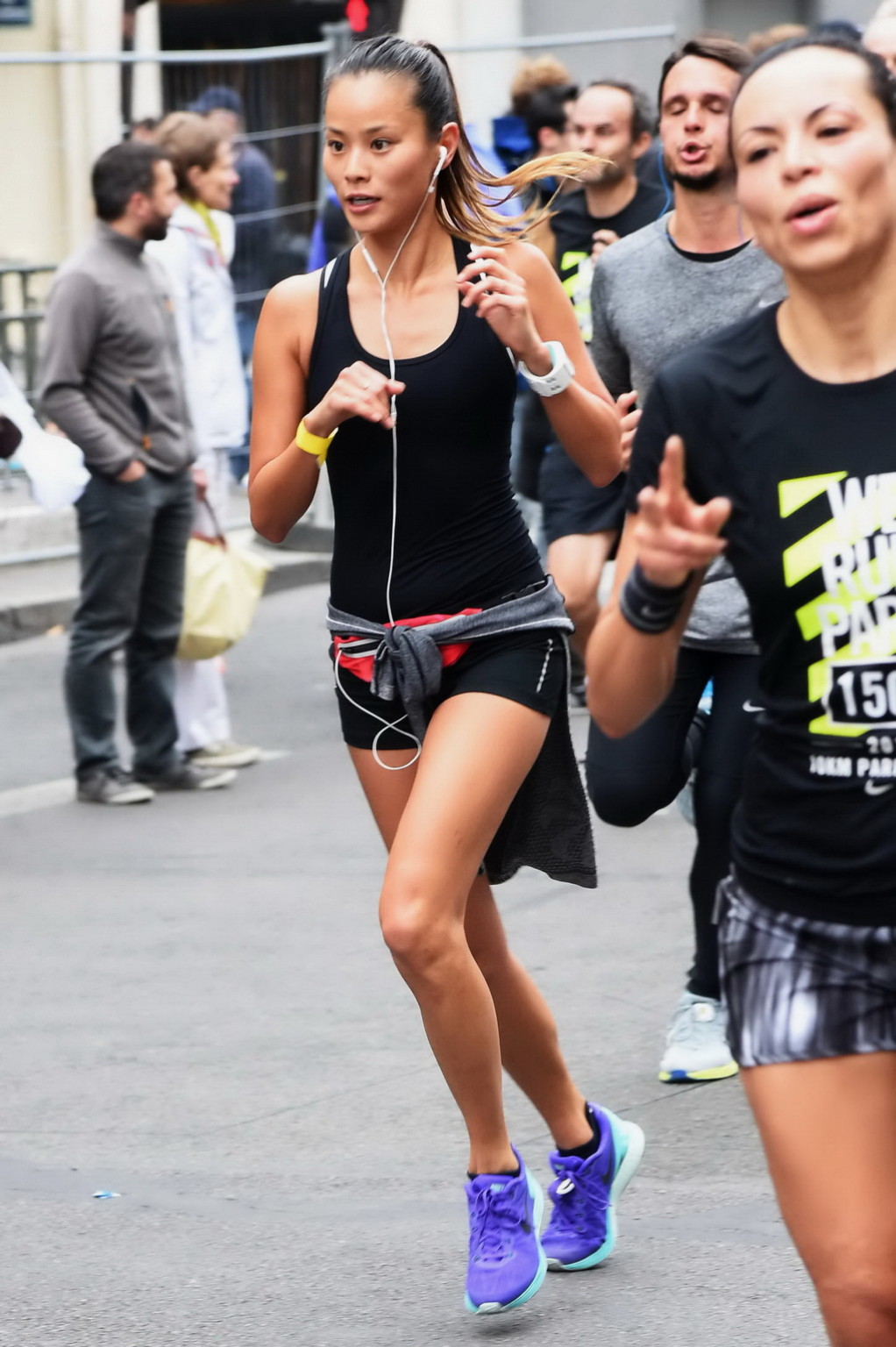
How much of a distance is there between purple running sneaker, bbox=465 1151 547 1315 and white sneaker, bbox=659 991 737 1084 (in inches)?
46.1

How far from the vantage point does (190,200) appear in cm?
867

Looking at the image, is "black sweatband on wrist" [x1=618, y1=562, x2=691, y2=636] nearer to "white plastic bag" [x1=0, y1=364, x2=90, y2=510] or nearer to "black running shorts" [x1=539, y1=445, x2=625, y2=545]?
"black running shorts" [x1=539, y1=445, x2=625, y2=545]

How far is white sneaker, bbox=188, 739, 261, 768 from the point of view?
7.98 metres

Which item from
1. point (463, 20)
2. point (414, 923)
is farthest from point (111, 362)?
point (463, 20)

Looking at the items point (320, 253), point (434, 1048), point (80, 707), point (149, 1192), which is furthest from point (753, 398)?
point (320, 253)

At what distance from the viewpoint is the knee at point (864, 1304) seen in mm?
2387

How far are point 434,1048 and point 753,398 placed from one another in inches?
57.3

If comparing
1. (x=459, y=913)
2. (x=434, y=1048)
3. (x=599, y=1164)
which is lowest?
(x=599, y=1164)

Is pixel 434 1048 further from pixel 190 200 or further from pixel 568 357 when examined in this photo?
pixel 190 200

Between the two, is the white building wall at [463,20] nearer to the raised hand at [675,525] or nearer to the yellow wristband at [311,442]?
the yellow wristband at [311,442]

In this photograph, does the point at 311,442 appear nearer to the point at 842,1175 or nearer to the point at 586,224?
the point at 842,1175

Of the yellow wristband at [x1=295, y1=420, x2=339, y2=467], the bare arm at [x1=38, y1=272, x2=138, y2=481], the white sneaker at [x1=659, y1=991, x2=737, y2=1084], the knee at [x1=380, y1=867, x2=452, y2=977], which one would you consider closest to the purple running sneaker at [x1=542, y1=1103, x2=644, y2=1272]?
the knee at [x1=380, y1=867, x2=452, y2=977]

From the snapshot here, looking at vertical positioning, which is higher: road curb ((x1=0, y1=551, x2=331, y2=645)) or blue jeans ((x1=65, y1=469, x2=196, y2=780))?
blue jeans ((x1=65, y1=469, x2=196, y2=780))

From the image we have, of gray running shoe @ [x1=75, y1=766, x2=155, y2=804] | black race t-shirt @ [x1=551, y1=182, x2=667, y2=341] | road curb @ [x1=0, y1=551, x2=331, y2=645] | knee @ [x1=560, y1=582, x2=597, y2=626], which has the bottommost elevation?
road curb @ [x1=0, y1=551, x2=331, y2=645]
